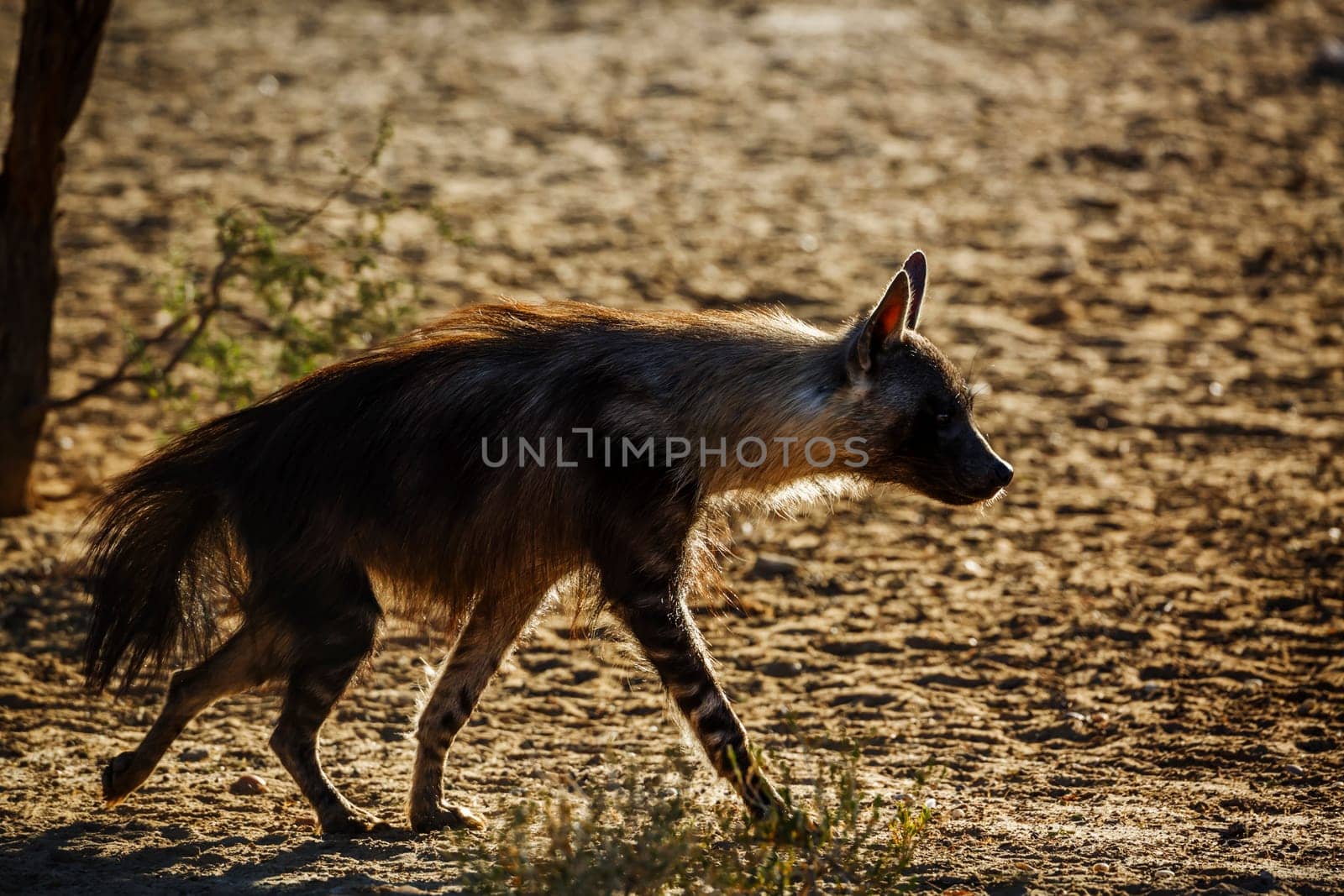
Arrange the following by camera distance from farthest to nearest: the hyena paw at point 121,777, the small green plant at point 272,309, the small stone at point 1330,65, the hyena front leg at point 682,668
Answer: the small stone at point 1330,65 → the small green plant at point 272,309 → the hyena paw at point 121,777 → the hyena front leg at point 682,668

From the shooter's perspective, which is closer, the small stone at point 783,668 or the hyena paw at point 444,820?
the hyena paw at point 444,820

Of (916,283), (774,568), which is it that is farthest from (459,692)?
(774,568)

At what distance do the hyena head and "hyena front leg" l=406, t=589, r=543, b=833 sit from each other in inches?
44.5

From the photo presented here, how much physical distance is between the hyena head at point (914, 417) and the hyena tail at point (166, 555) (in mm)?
1807

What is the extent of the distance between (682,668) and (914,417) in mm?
1039

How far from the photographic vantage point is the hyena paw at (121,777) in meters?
4.43

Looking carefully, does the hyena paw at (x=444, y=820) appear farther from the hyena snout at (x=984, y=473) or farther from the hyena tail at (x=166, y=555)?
the hyena snout at (x=984, y=473)

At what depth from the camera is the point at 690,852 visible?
3656 millimetres

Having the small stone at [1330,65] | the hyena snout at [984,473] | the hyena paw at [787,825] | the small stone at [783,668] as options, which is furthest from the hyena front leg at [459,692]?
the small stone at [1330,65]

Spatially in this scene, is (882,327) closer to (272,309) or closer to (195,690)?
(195,690)

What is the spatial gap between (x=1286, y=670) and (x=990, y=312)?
12.1 ft

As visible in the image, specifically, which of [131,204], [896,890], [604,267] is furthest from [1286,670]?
[131,204]

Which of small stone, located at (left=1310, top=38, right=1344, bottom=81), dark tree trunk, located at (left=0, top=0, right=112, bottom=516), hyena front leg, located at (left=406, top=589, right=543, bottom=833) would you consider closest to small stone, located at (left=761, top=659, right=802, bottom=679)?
hyena front leg, located at (left=406, top=589, right=543, bottom=833)

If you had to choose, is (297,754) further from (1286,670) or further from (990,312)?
(990,312)
